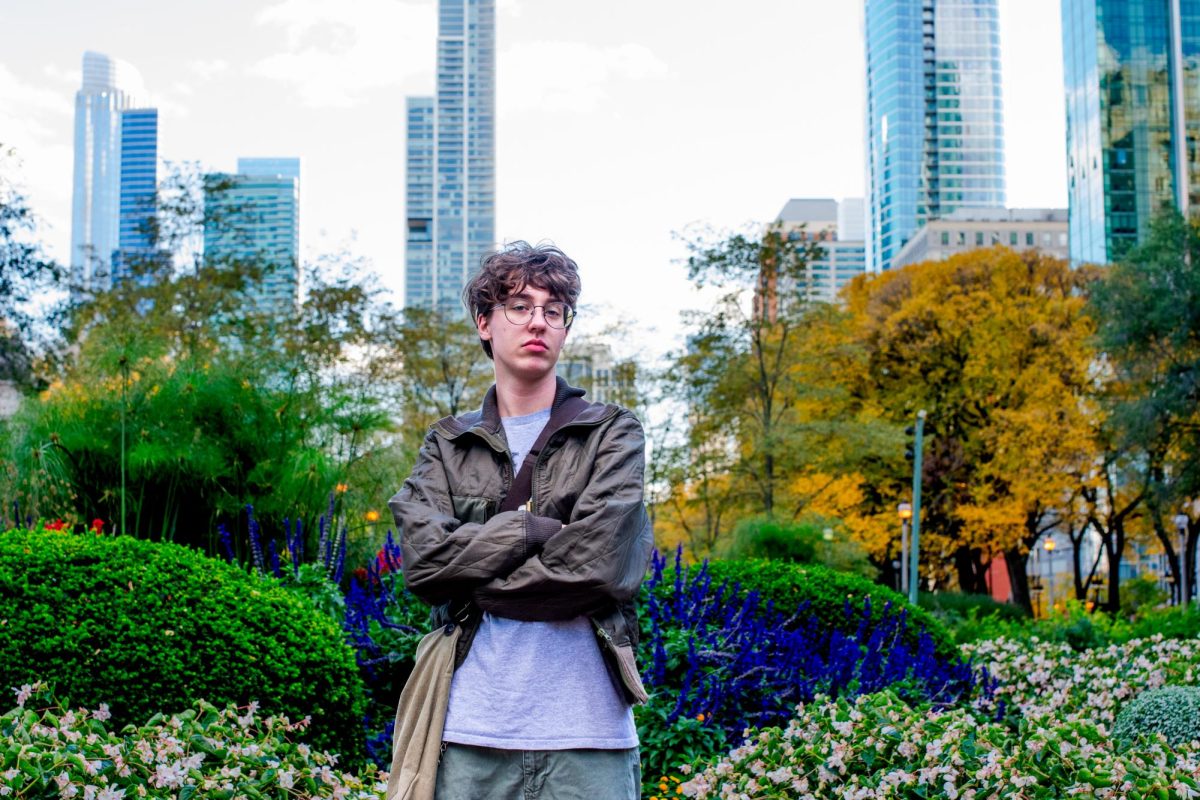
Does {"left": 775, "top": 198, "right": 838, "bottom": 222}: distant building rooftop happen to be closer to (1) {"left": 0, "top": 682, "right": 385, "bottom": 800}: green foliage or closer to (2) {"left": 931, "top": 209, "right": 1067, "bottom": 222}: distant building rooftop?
(2) {"left": 931, "top": 209, "right": 1067, "bottom": 222}: distant building rooftop

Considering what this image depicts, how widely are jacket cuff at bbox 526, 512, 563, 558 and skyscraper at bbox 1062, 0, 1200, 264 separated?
76.7 metres

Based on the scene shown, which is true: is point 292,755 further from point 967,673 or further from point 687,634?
point 967,673

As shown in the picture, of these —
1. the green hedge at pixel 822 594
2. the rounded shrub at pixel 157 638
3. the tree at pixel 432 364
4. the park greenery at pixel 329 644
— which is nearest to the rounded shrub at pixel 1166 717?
the park greenery at pixel 329 644

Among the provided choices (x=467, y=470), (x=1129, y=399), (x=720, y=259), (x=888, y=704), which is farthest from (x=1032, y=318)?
(x=467, y=470)

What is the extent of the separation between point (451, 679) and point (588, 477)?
51cm

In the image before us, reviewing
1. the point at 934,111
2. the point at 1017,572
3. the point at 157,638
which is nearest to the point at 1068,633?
the point at 157,638

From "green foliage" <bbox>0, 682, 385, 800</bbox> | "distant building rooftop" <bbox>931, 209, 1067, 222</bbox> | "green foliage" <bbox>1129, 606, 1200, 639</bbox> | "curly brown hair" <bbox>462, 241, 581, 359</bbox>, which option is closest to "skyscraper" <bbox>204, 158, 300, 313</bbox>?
"green foliage" <bbox>1129, 606, 1200, 639</bbox>

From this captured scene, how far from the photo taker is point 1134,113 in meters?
75.4

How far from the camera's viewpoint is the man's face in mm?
2744

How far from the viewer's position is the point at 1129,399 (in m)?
Answer: 25.6

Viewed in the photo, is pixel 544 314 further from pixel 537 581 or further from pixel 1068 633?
pixel 1068 633

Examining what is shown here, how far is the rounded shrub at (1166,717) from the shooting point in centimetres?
548

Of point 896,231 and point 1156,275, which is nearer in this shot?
point 1156,275

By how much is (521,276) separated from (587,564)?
680 millimetres
